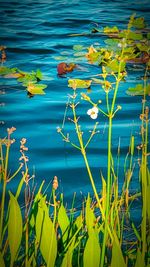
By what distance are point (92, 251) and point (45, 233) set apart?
0.43 ft

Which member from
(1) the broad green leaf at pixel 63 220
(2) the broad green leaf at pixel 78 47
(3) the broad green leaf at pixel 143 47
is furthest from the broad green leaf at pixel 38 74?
(1) the broad green leaf at pixel 63 220

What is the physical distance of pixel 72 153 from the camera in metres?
2.60

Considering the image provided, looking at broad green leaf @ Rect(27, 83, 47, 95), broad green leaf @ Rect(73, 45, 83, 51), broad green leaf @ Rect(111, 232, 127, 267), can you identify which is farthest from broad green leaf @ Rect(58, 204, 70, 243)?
broad green leaf @ Rect(73, 45, 83, 51)

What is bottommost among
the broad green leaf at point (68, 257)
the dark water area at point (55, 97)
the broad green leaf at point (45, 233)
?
the broad green leaf at point (68, 257)

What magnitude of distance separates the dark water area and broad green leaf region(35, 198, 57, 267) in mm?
752

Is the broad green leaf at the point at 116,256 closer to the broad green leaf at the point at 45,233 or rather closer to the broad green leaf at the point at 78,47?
the broad green leaf at the point at 45,233

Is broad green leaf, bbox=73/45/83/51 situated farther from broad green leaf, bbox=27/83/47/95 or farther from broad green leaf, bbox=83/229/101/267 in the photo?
broad green leaf, bbox=83/229/101/267

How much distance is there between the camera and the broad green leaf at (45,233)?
1279 millimetres

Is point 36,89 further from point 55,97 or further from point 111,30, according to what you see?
point 111,30

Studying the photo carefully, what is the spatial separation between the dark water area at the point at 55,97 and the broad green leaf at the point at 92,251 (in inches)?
30.5

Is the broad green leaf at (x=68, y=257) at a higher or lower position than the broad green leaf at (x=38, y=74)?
lower

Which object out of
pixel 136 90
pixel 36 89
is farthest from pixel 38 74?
pixel 136 90

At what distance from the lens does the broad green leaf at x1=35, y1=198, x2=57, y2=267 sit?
1.28 meters

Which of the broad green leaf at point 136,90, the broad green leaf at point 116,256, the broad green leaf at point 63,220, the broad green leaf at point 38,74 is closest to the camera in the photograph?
the broad green leaf at point 116,256
